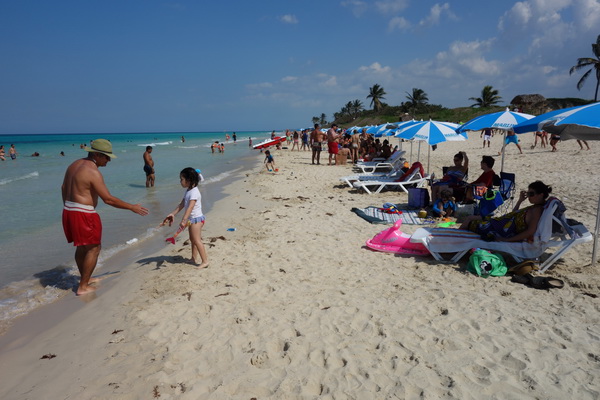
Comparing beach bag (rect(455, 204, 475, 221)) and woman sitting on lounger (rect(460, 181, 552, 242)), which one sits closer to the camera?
woman sitting on lounger (rect(460, 181, 552, 242))

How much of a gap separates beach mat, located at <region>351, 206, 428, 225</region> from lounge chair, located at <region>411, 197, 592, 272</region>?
5.67ft

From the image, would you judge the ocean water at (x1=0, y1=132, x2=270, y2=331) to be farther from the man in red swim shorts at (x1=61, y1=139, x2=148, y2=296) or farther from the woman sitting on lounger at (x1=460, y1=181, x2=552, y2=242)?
the woman sitting on lounger at (x1=460, y1=181, x2=552, y2=242)

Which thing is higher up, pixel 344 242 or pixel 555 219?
pixel 555 219

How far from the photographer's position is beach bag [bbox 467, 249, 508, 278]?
14.0 ft

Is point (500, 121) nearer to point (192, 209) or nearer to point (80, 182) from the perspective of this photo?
point (192, 209)

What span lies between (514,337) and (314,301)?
1.85 meters

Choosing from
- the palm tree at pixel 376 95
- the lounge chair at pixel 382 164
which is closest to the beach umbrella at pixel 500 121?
the lounge chair at pixel 382 164

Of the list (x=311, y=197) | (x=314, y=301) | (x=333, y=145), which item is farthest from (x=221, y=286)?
(x=333, y=145)

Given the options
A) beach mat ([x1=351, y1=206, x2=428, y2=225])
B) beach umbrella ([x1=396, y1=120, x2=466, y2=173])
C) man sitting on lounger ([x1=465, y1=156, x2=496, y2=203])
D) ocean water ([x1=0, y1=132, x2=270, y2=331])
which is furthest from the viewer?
beach umbrella ([x1=396, y1=120, x2=466, y2=173])

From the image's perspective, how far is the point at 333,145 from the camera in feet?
55.5

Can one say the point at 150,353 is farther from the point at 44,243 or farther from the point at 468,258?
the point at 44,243

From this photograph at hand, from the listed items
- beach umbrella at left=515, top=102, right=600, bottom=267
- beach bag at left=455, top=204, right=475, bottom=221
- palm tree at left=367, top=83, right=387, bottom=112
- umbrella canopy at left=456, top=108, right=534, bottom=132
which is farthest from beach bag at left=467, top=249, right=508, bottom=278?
palm tree at left=367, top=83, right=387, bottom=112

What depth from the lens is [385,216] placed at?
7.18m

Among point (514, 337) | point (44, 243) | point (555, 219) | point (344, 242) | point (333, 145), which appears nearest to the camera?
point (514, 337)
